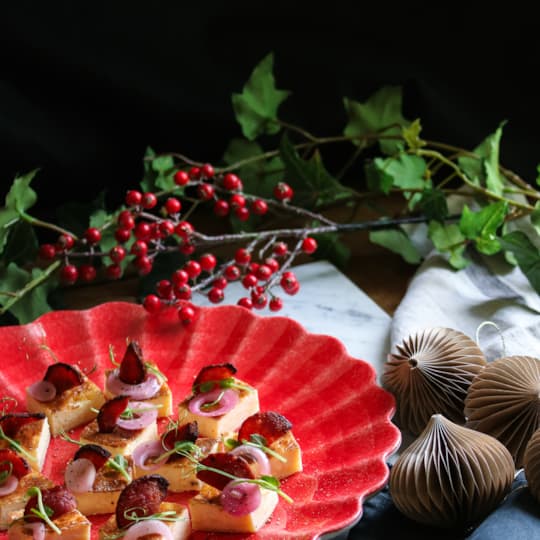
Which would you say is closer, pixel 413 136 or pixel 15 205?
pixel 15 205

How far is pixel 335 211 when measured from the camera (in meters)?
2.82

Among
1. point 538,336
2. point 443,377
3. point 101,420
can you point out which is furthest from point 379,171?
point 101,420

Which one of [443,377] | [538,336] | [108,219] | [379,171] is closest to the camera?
[443,377]

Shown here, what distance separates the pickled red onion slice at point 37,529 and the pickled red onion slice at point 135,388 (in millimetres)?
392

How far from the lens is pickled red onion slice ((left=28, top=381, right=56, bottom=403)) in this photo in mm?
1885

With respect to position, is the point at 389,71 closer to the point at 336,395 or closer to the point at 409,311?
the point at 409,311

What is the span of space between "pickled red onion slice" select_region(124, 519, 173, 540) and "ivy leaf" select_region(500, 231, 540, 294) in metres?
1.04

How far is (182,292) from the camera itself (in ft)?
6.89

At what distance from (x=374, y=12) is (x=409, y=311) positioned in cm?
113

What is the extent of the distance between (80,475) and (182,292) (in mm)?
560

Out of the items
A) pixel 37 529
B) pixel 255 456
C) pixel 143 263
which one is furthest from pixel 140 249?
pixel 37 529

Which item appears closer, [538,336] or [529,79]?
[538,336]

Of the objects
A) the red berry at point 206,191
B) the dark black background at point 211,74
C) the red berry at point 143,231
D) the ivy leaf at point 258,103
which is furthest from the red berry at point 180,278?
the dark black background at point 211,74

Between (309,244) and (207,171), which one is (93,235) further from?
(309,244)
